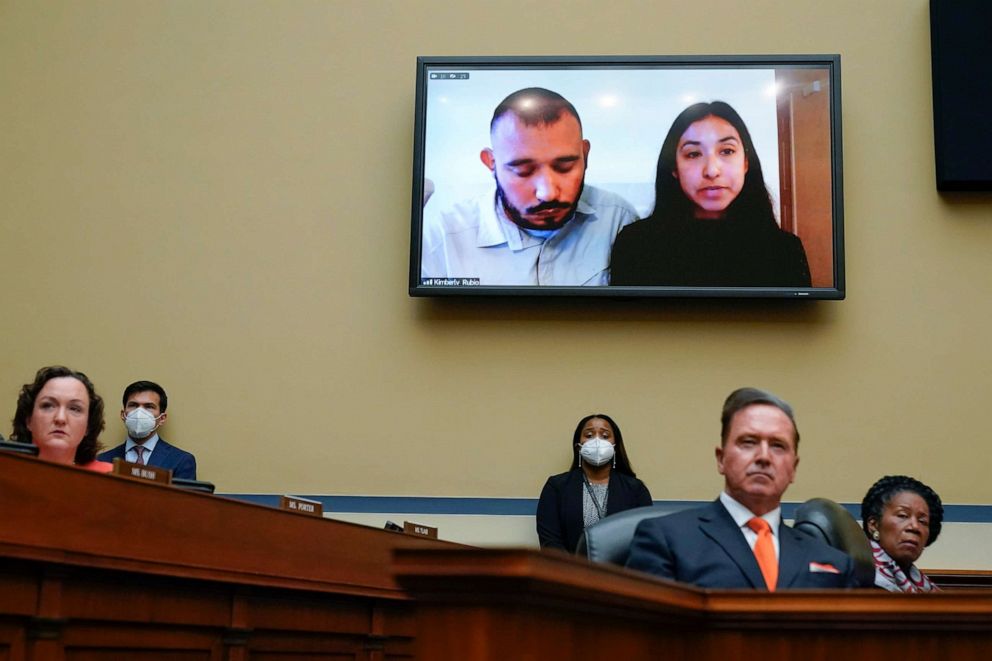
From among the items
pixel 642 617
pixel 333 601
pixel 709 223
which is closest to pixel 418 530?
pixel 333 601

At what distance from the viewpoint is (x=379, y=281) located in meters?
6.54

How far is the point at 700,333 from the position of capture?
6.37 meters

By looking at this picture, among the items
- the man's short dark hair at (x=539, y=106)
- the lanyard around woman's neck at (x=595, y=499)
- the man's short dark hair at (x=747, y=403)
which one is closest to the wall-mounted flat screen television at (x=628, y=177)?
the man's short dark hair at (x=539, y=106)

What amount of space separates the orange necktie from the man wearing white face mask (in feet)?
12.2

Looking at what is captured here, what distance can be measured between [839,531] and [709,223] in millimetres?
3318

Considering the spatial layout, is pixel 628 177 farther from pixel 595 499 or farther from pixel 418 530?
pixel 418 530

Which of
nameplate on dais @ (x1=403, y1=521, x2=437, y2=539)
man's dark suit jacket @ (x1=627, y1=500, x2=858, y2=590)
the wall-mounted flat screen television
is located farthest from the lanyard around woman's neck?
man's dark suit jacket @ (x1=627, y1=500, x2=858, y2=590)

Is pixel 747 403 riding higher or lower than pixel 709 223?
lower

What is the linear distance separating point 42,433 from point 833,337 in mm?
3952

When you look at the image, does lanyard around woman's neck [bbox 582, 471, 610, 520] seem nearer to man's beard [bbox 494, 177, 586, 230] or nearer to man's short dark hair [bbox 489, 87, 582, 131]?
man's beard [bbox 494, 177, 586, 230]

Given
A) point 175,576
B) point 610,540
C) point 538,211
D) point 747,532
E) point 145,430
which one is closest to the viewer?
point 747,532

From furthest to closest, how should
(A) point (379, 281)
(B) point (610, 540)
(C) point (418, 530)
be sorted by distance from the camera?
1. (A) point (379, 281)
2. (C) point (418, 530)
3. (B) point (610, 540)

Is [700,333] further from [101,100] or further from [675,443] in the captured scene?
[101,100]

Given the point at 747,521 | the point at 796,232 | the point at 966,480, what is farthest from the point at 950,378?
the point at 747,521
